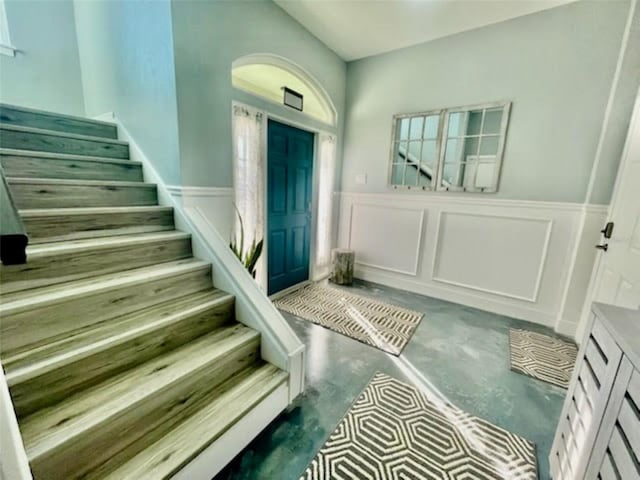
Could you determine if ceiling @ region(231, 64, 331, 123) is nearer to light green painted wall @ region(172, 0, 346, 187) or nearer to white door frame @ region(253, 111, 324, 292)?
white door frame @ region(253, 111, 324, 292)

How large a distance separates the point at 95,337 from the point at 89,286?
28 cm

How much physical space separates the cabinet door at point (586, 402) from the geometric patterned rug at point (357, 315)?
1.09 meters

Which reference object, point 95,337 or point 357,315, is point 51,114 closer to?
point 95,337

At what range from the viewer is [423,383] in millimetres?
1814

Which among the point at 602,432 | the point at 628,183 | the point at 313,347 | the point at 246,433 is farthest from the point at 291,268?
the point at 628,183

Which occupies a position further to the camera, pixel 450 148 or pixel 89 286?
pixel 450 148

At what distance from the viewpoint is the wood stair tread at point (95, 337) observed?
39.3 inches

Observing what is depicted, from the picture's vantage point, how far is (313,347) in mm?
2180

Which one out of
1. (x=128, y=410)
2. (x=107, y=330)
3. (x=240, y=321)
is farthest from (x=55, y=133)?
(x=128, y=410)

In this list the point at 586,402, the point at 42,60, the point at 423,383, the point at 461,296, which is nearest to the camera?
the point at 586,402

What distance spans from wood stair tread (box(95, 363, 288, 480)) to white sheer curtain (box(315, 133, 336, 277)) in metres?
2.31

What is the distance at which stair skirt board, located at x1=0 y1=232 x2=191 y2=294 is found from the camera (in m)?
1.25

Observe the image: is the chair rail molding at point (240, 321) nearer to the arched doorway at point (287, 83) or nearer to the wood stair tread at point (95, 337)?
the wood stair tread at point (95, 337)

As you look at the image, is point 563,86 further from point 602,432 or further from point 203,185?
point 203,185
